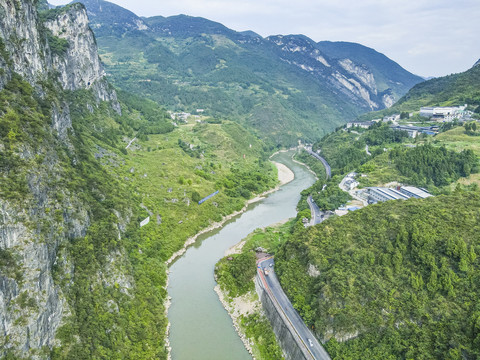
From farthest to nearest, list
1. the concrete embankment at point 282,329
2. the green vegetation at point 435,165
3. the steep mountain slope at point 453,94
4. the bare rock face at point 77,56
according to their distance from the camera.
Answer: the steep mountain slope at point 453,94 → the bare rock face at point 77,56 → the green vegetation at point 435,165 → the concrete embankment at point 282,329

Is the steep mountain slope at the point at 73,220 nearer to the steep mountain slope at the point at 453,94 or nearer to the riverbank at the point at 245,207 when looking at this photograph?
the riverbank at the point at 245,207

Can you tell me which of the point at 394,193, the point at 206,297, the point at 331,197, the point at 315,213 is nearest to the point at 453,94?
the point at 394,193

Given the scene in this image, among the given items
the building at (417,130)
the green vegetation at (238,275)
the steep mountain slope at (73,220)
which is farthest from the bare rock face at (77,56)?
the building at (417,130)

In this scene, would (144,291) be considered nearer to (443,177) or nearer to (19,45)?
(19,45)

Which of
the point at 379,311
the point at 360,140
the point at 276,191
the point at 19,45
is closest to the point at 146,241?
the point at 19,45

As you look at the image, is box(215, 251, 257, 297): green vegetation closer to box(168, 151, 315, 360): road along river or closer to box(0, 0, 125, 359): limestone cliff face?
box(168, 151, 315, 360): road along river

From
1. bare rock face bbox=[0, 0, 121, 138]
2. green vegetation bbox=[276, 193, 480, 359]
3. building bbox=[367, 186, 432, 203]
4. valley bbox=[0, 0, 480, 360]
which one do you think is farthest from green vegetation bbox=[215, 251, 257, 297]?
bare rock face bbox=[0, 0, 121, 138]

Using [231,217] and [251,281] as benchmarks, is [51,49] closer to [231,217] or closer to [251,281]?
[231,217]
